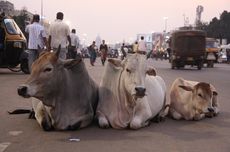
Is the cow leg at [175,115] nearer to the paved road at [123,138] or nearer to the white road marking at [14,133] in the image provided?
the paved road at [123,138]

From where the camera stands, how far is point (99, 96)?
30.3ft

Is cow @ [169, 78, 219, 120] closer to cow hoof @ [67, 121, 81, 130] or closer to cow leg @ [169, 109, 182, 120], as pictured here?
cow leg @ [169, 109, 182, 120]

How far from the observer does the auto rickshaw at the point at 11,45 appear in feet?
73.1

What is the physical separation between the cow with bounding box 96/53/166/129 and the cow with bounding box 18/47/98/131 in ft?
0.87

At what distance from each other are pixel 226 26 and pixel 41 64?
336 ft

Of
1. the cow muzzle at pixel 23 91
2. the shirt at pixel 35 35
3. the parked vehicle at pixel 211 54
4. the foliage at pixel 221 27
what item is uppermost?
the foliage at pixel 221 27

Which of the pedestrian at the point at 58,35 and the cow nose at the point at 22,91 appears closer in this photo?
the cow nose at the point at 22,91

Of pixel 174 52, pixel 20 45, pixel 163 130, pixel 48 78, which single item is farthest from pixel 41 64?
pixel 174 52

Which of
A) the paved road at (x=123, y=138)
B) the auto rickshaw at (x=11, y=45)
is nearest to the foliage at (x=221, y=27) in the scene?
the auto rickshaw at (x=11, y=45)

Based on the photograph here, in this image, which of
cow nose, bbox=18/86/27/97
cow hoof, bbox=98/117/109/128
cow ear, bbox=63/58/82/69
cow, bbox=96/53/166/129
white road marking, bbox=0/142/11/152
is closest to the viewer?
white road marking, bbox=0/142/11/152

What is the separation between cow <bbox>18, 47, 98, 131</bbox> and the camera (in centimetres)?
812

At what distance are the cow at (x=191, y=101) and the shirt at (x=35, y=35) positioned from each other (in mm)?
9393

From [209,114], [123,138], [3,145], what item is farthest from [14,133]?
[209,114]

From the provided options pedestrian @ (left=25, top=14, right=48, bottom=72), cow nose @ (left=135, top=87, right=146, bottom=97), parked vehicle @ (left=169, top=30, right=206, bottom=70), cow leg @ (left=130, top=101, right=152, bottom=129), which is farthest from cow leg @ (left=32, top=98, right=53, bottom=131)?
parked vehicle @ (left=169, top=30, right=206, bottom=70)
